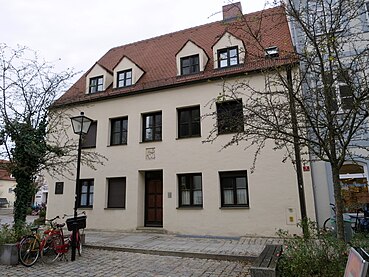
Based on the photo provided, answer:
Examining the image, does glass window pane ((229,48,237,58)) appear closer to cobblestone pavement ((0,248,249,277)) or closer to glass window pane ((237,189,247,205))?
glass window pane ((237,189,247,205))

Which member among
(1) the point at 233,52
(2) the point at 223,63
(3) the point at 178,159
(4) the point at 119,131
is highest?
(1) the point at 233,52

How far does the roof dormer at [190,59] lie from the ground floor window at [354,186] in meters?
7.74

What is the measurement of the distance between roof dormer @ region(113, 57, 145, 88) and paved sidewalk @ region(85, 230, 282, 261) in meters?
8.02

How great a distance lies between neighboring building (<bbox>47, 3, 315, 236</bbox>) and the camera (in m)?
10.9

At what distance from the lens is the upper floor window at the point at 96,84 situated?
1565 cm

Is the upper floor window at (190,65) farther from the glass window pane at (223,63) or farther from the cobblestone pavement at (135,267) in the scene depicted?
the cobblestone pavement at (135,267)

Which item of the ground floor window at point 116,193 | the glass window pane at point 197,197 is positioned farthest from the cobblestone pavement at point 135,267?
the ground floor window at point 116,193

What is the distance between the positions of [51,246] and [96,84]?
1027 centimetres

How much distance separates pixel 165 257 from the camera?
7.92 meters

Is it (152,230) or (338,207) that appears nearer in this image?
(338,207)

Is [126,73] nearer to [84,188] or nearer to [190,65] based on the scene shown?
[190,65]

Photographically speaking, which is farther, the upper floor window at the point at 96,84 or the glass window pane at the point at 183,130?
the upper floor window at the point at 96,84

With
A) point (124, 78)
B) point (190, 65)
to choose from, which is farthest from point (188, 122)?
point (124, 78)

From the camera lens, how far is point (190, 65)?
1375 centimetres
